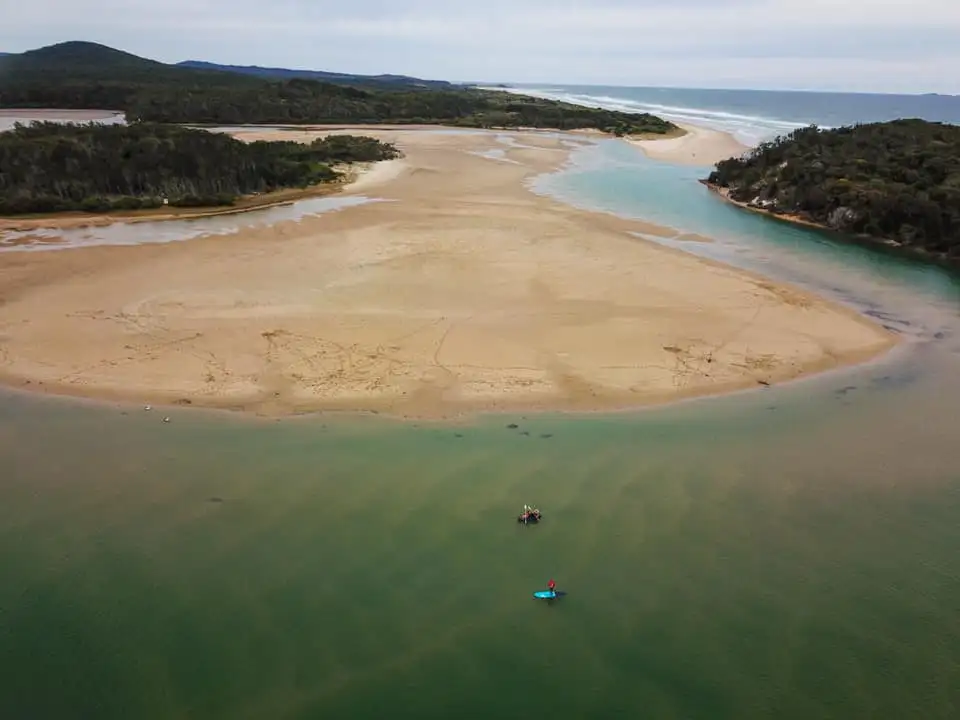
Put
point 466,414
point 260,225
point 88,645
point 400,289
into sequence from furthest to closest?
point 260,225, point 400,289, point 466,414, point 88,645

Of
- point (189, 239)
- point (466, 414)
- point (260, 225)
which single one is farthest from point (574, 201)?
point (466, 414)

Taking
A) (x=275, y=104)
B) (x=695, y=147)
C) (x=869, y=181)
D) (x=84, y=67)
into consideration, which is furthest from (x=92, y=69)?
(x=869, y=181)

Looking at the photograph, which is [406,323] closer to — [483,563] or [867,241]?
[483,563]

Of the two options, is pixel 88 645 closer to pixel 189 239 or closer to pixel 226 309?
pixel 226 309

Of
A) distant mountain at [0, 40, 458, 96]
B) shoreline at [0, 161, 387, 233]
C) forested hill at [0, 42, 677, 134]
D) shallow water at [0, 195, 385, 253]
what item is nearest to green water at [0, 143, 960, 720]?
shallow water at [0, 195, 385, 253]

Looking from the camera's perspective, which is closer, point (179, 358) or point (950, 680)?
point (950, 680)

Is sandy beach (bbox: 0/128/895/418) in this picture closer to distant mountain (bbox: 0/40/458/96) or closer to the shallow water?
the shallow water

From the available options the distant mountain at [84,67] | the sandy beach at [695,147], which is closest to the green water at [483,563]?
the sandy beach at [695,147]
